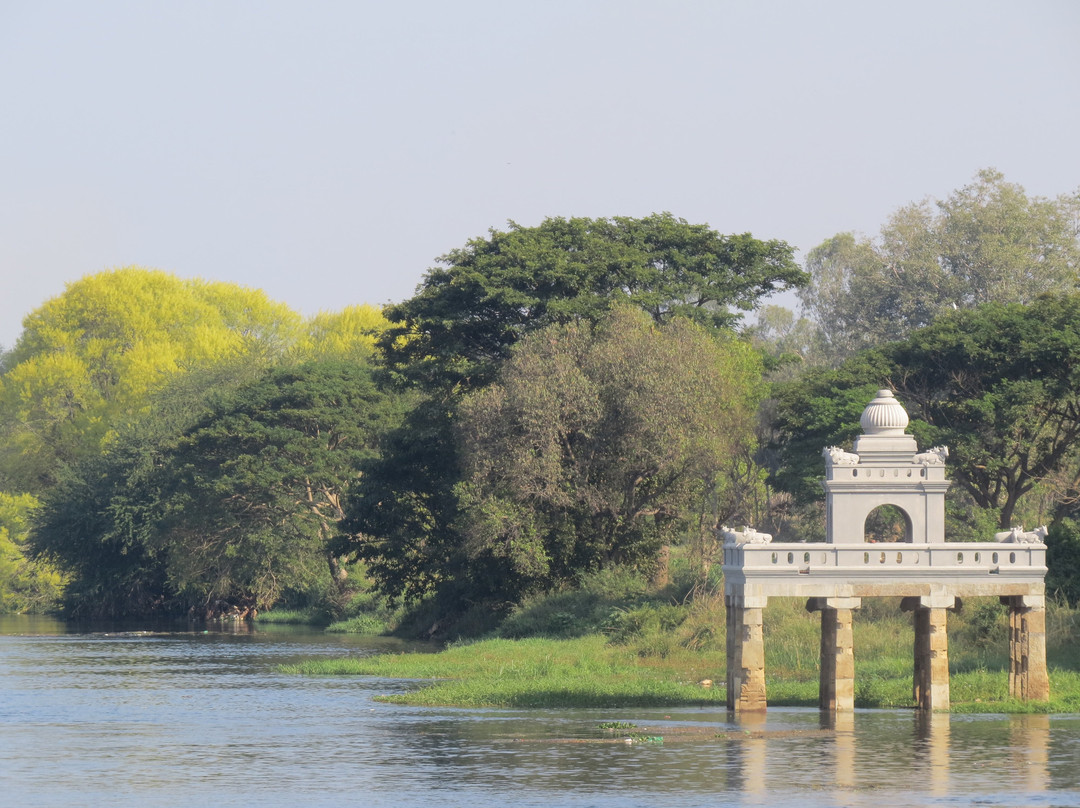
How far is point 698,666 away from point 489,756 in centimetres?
1654

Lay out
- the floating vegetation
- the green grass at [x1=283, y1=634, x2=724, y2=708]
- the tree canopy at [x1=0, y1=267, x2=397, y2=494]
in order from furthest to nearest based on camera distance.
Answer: the tree canopy at [x1=0, y1=267, x2=397, y2=494] → the green grass at [x1=283, y1=634, x2=724, y2=708] → the floating vegetation

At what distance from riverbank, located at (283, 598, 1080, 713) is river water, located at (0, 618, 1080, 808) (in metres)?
1.86

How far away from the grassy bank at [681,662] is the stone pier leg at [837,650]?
312cm

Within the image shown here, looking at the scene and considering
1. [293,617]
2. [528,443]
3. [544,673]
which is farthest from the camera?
[293,617]

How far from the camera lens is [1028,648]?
3903cm

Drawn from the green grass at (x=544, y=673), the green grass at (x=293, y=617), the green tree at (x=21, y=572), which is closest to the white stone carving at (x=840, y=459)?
the green grass at (x=544, y=673)

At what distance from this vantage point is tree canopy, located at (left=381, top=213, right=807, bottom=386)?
216 ft

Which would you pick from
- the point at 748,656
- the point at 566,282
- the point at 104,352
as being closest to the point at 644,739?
the point at 748,656

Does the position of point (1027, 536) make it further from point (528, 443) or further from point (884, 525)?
point (884, 525)

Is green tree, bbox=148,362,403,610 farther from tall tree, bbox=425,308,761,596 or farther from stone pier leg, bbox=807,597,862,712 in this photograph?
stone pier leg, bbox=807,597,862,712

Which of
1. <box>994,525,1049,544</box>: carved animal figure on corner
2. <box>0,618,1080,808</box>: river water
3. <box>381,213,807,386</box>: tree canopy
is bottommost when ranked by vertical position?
<box>0,618,1080,808</box>: river water

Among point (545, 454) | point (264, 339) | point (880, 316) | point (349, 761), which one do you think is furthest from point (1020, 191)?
point (349, 761)

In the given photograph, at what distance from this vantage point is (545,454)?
59406 mm

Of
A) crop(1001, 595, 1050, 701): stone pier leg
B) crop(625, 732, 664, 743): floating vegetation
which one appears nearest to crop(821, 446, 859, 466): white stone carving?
crop(1001, 595, 1050, 701): stone pier leg
